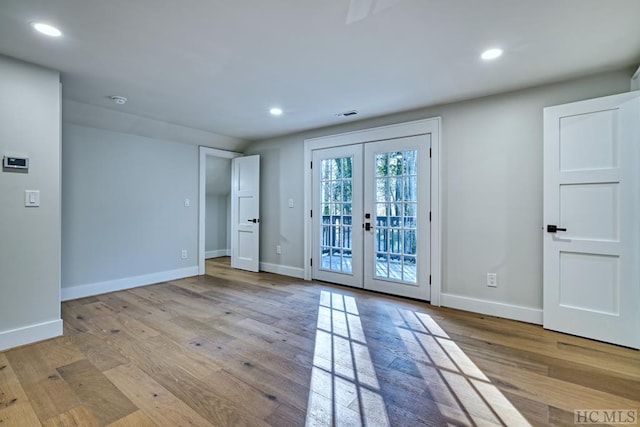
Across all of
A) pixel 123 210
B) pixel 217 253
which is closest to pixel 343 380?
pixel 123 210

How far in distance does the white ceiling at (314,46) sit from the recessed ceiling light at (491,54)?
51 millimetres

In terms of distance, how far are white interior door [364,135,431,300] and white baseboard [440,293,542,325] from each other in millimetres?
251

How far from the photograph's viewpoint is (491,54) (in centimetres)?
228

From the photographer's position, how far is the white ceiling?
178 centimetres

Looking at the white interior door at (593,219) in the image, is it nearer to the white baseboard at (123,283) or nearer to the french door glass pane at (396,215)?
the french door glass pane at (396,215)

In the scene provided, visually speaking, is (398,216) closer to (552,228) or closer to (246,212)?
(552,228)

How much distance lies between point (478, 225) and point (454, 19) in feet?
6.73

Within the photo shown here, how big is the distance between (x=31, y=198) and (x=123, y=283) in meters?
1.93

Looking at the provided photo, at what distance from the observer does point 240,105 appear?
346 cm

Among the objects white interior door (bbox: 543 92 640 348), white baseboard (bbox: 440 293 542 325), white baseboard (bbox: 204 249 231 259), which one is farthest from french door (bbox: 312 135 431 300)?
white baseboard (bbox: 204 249 231 259)

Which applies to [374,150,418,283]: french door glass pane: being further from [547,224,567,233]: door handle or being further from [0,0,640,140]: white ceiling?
[547,224,567,233]: door handle

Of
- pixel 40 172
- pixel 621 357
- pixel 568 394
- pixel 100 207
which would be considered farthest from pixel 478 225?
pixel 100 207

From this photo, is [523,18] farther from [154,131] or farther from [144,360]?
[154,131]

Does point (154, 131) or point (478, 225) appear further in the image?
point (154, 131)
